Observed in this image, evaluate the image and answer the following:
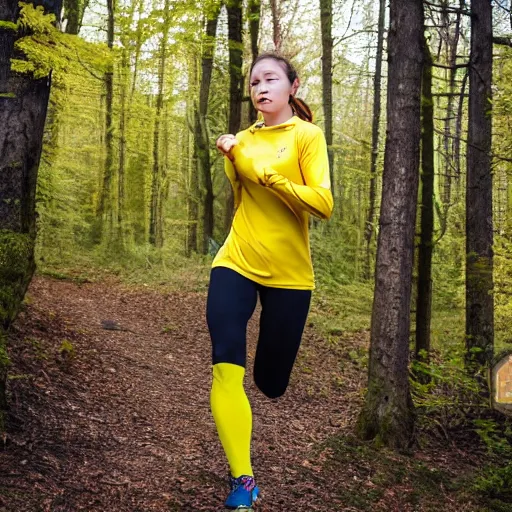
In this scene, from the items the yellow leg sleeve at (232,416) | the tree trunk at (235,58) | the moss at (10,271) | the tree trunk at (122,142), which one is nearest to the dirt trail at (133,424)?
the moss at (10,271)

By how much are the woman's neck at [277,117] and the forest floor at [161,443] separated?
248cm

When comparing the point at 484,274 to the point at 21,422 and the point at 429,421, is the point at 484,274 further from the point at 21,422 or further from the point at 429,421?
the point at 21,422

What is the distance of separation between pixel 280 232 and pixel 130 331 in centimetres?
742

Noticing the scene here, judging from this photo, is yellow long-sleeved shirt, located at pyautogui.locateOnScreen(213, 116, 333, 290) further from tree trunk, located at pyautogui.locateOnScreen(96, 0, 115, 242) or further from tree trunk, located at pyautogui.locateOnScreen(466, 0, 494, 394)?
tree trunk, located at pyautogui.locateOnScreen(96, 0, 115, 242)

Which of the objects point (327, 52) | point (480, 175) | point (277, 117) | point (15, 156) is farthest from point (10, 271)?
point (327, 52)

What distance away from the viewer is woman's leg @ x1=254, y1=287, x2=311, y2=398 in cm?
312

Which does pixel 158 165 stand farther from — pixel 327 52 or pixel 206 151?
pixel 327 52

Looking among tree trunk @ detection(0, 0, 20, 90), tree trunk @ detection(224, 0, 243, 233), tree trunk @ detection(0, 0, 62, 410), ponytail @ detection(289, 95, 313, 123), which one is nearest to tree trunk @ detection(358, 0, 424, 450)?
ponytail @ detection(289, 95, 313, 123)

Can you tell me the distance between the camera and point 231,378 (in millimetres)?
2922

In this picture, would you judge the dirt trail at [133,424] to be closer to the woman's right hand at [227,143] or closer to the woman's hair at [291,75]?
the woman's right hand at [227,143]

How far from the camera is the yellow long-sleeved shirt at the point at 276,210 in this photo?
3.04m

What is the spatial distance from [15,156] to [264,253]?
2460mm

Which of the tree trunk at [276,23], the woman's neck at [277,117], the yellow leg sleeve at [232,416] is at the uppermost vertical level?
the tree trunk at [276,23]

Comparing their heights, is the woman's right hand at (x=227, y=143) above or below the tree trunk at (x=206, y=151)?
below
